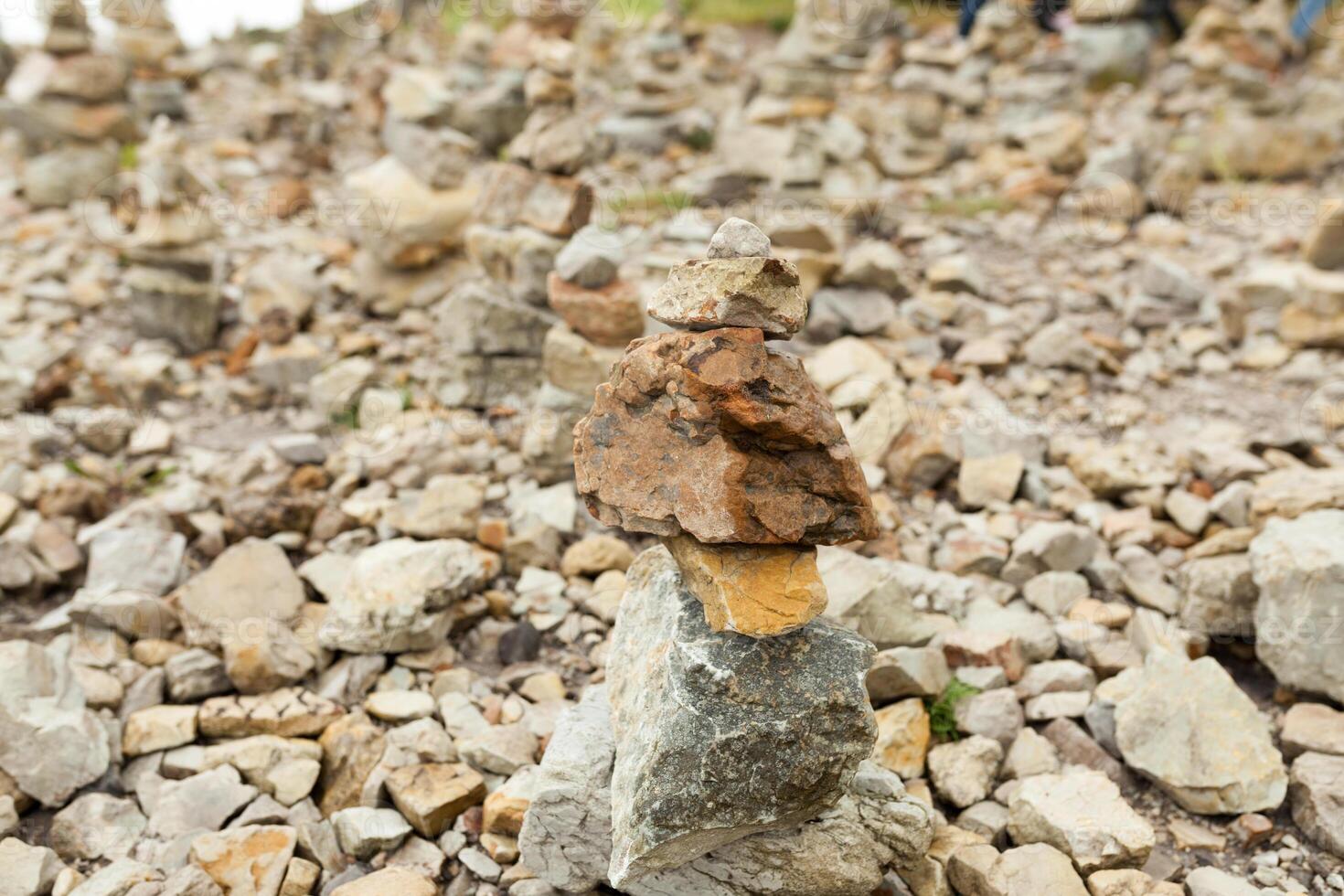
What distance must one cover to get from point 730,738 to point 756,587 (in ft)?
1.60

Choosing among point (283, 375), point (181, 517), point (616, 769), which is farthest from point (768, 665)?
point (283, 375)

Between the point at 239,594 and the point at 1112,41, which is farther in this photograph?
the point at 1112,41

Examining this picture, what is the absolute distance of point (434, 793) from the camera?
3922mm

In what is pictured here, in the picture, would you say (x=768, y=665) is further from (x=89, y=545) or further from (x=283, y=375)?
(x=283, y=375)

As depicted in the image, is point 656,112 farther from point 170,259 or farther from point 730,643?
point 730,643

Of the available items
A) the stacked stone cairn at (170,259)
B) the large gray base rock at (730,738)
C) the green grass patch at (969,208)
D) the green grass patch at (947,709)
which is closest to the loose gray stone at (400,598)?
the large gray base rock at (730,738)

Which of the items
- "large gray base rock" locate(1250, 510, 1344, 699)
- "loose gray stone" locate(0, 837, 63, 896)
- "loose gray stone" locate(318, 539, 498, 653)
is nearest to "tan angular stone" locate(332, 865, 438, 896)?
"loose gray stone" locate(0, 837, 63, 896)

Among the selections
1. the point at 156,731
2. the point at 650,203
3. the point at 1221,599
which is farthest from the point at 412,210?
the point at 1221,599

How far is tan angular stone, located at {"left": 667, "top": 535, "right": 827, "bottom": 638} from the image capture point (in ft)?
10.7

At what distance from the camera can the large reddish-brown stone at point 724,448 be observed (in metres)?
3.17

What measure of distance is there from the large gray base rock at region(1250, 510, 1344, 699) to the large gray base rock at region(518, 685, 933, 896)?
198 cm

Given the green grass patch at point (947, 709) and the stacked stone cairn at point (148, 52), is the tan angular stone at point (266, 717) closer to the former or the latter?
the green grass patch at point (947, 709)

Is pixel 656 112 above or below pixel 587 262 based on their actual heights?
below

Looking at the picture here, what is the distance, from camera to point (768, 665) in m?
3.36
